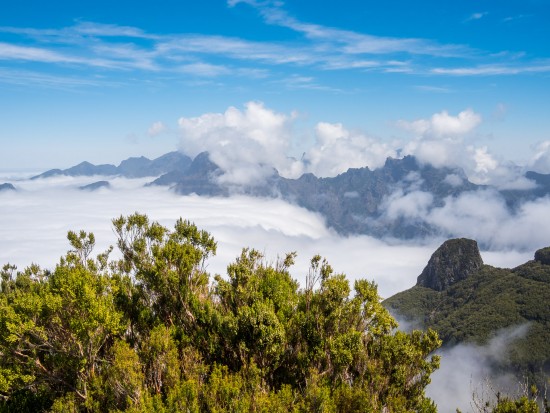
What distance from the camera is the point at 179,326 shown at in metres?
25.3

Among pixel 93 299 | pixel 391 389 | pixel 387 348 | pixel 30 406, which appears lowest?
pixel 30 406

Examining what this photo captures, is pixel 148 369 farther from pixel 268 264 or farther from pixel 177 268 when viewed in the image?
pixel 268 264

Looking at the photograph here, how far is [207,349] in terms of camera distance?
23.5 metres

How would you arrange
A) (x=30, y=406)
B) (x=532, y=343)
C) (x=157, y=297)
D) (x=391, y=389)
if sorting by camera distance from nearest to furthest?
(x=391, y=389) < (x=30, y=406) < (x=157, y=297) < (x=532, y=343)

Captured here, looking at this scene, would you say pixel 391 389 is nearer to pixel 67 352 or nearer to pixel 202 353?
pixel 202 353

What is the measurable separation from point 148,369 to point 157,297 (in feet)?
23.1

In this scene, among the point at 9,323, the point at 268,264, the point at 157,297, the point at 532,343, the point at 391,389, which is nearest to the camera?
the point at 9,323

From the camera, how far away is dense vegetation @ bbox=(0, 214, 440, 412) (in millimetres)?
17859

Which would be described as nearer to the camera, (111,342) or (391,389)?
(391,389)

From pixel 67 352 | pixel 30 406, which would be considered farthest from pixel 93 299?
pixel 30 406

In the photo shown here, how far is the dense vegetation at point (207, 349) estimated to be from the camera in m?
17.9

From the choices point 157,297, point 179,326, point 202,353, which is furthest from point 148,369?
point 157,297

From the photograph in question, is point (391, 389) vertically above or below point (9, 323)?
below

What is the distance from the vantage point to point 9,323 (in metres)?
18.8
